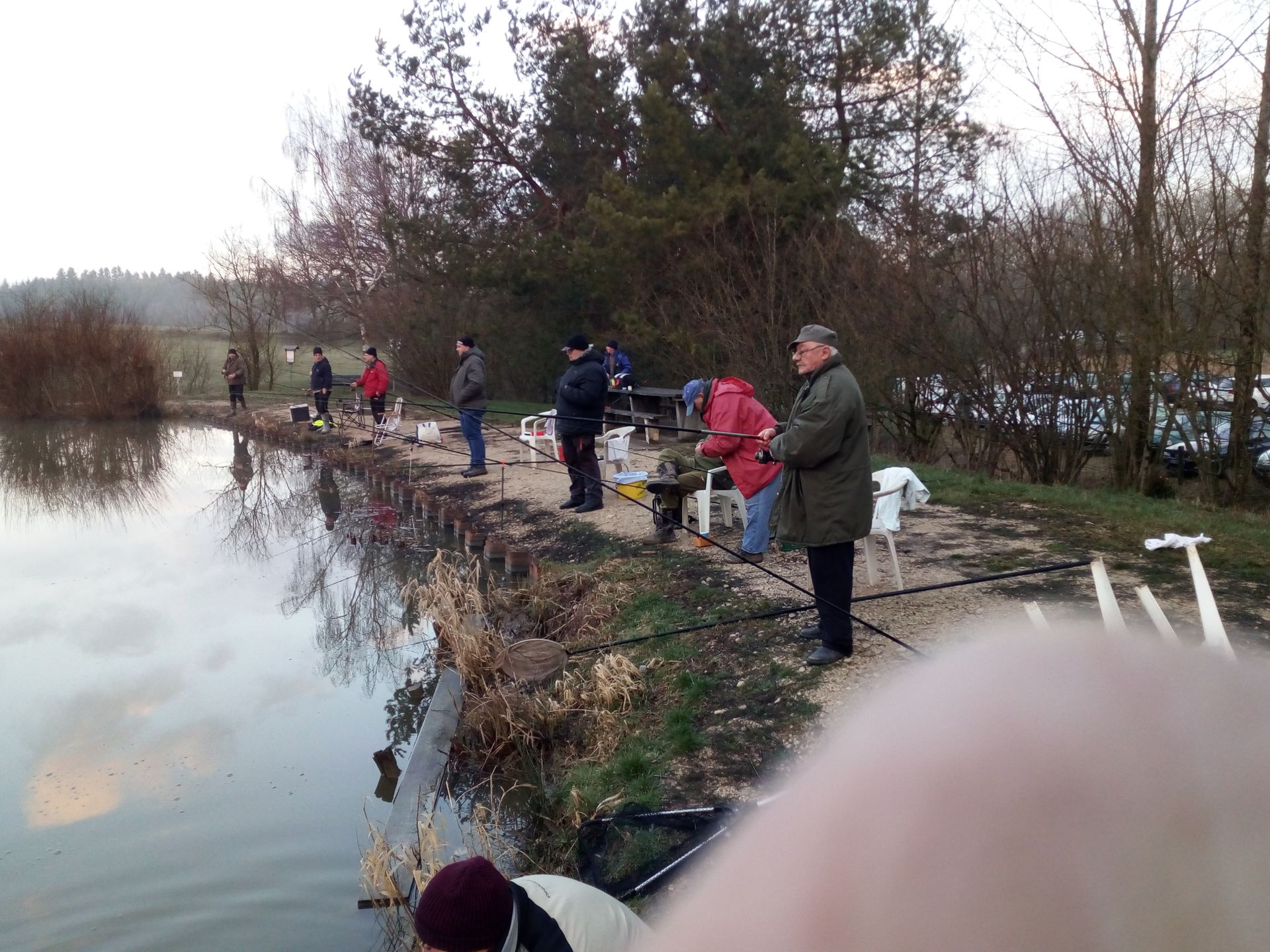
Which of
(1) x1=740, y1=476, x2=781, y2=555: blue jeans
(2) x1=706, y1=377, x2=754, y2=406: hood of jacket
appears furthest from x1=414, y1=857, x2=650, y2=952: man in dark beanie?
(2) x1=706, y1=377, x2=754, y2=406: hood of jacket

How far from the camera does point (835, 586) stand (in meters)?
5.38

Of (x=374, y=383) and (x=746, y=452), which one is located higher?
(x=374, y=383)

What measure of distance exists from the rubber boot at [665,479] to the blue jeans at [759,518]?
136cm

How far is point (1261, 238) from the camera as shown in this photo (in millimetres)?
10250

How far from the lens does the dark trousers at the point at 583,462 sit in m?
10.3

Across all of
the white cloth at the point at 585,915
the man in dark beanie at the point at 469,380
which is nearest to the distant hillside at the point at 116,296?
the man in dark beanie at the point at 469,380

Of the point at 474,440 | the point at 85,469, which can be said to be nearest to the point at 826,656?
the point at 474,440

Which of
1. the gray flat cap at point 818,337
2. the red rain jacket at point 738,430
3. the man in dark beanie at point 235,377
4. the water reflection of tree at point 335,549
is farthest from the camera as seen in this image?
the man in dark beanie at point 235,377

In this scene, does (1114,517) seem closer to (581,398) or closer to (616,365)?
(581,398)

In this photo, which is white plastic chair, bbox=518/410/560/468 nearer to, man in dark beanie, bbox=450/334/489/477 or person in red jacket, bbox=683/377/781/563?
man in dark beanie, bbox=450/334/489/477

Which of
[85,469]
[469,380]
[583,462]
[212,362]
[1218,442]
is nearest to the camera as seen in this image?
[583,462]

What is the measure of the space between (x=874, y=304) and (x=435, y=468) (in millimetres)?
6911

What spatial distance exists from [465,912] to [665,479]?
260 inches

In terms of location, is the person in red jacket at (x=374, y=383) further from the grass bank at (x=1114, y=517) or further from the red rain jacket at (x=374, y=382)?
the grass bank at (x=1114, y=517)
